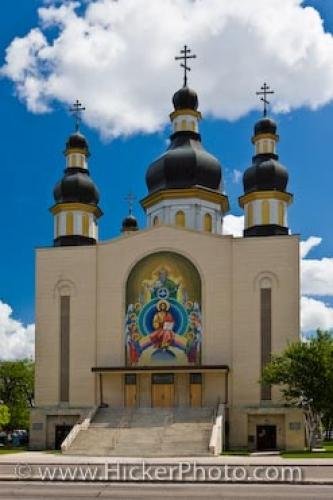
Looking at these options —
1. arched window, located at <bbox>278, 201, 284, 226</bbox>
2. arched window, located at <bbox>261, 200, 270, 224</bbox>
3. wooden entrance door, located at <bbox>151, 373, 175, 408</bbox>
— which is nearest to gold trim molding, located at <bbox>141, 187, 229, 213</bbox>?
arched window, located at <bbox>261, 200, 270, 224</bbox>

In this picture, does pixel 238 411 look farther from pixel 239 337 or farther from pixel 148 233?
pixel 148 233

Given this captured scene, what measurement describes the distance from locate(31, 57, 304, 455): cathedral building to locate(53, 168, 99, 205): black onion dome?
0.16 m

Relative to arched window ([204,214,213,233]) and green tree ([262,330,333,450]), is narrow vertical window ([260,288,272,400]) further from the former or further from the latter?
arched window ([204,214,213,233])

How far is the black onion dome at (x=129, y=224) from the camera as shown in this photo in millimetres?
74250

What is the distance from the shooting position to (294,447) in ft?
152

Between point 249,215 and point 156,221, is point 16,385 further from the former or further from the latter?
point 249,215

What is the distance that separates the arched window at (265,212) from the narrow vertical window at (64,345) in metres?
12.5

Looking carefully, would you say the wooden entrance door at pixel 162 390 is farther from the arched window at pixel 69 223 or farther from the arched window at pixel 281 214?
the arched window at pixel 281 214

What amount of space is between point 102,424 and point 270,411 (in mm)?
9170

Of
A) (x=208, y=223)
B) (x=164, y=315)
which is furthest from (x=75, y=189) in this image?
(x=164, y=315)

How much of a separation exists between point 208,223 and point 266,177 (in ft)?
18.5

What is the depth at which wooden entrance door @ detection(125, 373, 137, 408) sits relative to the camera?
49.3 meters

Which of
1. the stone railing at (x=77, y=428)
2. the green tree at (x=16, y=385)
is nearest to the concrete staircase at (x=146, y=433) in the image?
the stone railing at (x=77, y=428)

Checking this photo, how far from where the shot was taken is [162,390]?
4909 cm
